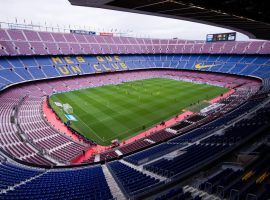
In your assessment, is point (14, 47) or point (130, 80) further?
point (130, 80)

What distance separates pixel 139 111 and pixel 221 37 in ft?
165

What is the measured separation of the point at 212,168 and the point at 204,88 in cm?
4088

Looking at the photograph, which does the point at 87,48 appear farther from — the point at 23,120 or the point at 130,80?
the point at 23,120

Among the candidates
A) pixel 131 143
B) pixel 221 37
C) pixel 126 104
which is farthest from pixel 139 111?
pixel 221 37

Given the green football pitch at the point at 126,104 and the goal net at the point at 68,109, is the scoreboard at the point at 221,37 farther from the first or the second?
the goal net at the point at 68,109

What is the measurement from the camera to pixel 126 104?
4097 cm

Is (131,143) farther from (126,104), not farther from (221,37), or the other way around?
(221,37)

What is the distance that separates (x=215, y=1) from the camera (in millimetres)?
9414

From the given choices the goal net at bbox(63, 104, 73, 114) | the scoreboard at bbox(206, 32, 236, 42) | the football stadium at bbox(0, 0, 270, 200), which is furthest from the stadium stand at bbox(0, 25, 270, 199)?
the goal net at bbox(63, 104, 73, 114)

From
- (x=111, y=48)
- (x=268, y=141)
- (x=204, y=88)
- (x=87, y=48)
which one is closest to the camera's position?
(x=268, y=141)

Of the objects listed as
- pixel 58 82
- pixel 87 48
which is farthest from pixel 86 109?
pixel 87 48

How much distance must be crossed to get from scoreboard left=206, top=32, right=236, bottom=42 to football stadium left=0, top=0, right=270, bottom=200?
379mm

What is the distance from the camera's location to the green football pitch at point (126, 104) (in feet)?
102

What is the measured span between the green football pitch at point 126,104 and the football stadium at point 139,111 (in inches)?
7.8
